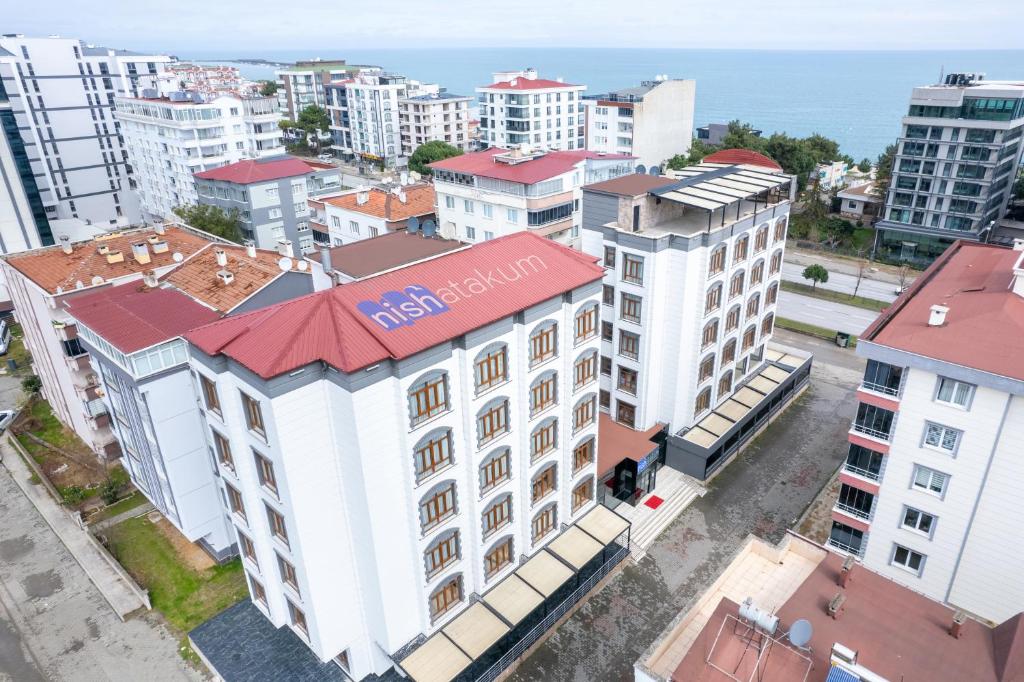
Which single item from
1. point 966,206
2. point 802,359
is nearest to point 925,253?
point 966,206

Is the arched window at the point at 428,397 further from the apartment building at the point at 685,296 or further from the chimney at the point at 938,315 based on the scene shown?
the chimney at the point at 938,315

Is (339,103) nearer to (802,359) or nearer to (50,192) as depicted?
(50,192)

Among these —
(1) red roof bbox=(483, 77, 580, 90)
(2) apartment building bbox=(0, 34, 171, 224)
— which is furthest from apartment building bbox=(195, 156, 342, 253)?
(1) red roof bbox=(483, 77, 580, 90)

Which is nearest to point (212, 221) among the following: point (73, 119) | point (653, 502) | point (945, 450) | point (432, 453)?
point (73, 119)

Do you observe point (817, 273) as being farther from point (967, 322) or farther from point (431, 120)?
point (431, 120)

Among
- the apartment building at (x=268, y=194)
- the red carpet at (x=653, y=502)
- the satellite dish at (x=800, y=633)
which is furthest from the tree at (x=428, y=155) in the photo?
the satellite dish at (x=800, y=633)

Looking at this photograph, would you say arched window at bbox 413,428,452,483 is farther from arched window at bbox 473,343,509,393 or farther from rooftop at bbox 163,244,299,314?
rooftop at bbox 163,244,299,314
